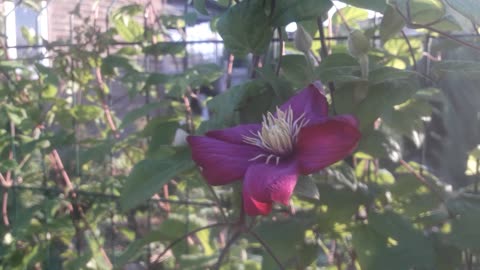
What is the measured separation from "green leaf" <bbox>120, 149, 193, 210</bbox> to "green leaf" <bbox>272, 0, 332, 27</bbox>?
206 mm

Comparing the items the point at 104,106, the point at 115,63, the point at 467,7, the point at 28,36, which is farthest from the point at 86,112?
the point at 467,7

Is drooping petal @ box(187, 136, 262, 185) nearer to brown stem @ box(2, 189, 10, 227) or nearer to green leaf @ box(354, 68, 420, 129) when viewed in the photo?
green leaf @ box(354, 68, 420, 129)

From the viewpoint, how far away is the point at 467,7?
0.56 metres

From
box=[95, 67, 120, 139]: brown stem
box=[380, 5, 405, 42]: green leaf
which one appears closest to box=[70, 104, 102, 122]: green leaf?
box=[95, 67, 120, 139]: brown stem

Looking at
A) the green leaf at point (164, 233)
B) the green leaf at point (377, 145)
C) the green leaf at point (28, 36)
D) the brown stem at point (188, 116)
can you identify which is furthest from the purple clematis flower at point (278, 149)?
the green leaf at point (28, 36)

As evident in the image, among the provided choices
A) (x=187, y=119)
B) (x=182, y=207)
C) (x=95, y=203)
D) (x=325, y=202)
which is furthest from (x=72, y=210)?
(x=325, y=202)

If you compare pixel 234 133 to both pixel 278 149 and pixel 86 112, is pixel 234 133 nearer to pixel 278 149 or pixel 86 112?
pixel 278 149

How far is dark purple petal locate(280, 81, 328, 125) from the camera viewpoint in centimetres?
60

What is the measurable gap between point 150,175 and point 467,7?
1.42 feet

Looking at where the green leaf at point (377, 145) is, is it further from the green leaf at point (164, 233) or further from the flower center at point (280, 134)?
the green leaf at point (164, 233)

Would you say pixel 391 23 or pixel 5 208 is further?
pixel 5 208

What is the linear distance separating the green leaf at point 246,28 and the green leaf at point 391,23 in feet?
0.50

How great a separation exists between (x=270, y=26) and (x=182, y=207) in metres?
0.76

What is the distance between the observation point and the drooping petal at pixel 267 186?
0.52 meters
